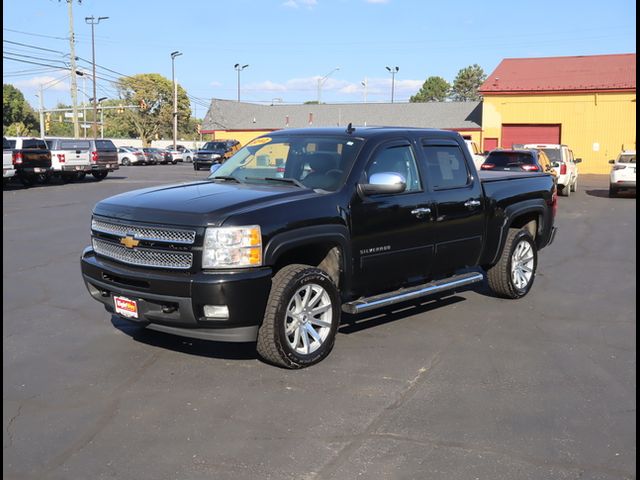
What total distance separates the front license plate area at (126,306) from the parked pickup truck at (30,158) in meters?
22.3

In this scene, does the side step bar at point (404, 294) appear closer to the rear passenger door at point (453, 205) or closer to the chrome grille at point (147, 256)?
the rear passenger door at point (453, 205)

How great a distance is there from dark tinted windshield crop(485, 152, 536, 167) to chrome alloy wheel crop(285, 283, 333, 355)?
15.6 metres

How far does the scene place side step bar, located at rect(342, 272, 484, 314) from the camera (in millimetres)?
5703

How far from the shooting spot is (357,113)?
201 feet

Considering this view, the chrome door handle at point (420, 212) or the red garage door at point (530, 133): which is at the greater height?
the red garage door at point (530, 133)

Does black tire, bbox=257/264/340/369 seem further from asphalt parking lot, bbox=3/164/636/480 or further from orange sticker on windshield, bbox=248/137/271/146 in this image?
orange sticker on windshield, bbox=248/137/271/146

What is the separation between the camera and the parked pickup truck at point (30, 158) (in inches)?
1003

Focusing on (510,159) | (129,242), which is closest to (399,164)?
(129,242)

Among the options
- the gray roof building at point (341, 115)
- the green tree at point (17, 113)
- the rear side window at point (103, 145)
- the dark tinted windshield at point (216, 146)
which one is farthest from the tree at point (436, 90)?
the rear side window at point (103, 145)

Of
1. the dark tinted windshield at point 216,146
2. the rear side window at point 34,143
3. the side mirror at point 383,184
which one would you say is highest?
the dark tinted windshield at point 216,146

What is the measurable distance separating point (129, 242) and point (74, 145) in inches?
1000

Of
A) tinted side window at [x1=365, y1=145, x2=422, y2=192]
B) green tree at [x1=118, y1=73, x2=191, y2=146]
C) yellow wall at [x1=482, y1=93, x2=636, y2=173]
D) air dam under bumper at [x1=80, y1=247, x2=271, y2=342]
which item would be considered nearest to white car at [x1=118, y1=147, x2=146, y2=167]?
yellow wall at [x1=482, y1=93, x2=636, y2=173]

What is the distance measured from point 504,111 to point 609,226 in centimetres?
3062

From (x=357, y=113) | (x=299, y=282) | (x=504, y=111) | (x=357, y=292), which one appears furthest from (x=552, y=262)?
(x=357, y=113)
